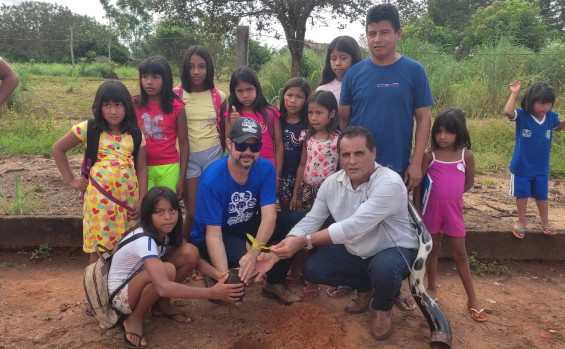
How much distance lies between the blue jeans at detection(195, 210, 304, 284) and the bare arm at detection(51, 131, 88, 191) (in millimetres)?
932

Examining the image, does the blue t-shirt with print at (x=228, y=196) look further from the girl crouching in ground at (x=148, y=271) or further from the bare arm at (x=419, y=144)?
the bare arm at (x=419, y=144)

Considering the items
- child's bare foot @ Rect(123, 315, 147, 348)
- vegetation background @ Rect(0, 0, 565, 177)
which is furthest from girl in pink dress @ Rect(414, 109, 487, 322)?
vegetation background @ Rect(0, 0, 565, 177)

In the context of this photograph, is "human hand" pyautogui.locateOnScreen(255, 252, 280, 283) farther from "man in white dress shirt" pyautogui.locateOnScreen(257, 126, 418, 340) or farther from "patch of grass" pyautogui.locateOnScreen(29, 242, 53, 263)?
"patch of grass" pyautogui.locateOnScreen(29, 242, 53, 263)

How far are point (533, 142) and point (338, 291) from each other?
2.41 metres

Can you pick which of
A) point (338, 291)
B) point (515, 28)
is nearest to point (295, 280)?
point (338, 291)

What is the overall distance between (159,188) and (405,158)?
1818mm

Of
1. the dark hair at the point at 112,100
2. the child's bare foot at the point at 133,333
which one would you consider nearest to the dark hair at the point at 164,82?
the dark hair at the point at 112,100

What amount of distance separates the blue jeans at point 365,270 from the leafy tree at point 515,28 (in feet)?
36.8

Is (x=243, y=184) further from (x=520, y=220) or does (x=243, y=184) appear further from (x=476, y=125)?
(x=476, y=125)

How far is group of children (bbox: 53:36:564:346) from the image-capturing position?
Answer: 2939mm

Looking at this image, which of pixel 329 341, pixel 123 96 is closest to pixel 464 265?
pixel 329 341

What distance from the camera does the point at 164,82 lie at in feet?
10.8

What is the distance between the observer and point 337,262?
3.09m

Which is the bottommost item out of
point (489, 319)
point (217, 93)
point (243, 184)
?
point (489, 319)
